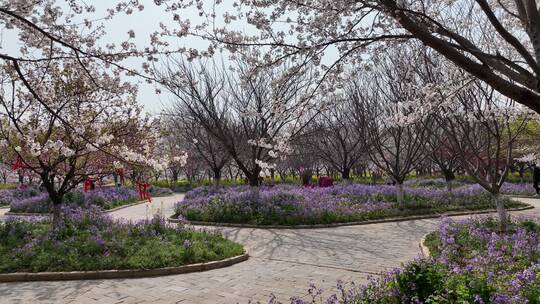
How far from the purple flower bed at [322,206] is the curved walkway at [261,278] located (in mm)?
2967

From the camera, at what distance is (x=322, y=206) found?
1544cm

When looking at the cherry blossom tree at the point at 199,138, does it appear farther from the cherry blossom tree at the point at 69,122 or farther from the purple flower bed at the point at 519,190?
the purple flower bed at the point at 519,190

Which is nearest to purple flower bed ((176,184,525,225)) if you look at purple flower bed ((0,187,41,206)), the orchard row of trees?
the orchard row of trees

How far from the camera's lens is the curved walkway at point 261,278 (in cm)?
633

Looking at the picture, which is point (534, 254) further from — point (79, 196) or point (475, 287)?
point (79, 196)

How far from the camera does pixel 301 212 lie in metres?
14.3

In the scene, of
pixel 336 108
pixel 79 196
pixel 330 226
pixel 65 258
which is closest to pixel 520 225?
pixel 330 226

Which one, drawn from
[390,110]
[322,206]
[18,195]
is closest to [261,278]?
[322,206]

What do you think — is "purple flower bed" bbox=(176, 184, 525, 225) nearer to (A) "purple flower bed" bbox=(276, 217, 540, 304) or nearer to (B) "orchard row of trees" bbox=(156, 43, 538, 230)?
(B) "orchard row of trees" bbox=(156, 43, 538, 230)

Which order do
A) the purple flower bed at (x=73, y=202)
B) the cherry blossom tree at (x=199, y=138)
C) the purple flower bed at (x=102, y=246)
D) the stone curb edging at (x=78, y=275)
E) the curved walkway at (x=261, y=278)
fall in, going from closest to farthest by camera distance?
1. the curved walkway at (x=261, y=278)
2. the stone curb edging at (x=78, y=275)
3. the purple flower bed at (x=102, y=246)
4. the purple flower bed at (x=73, y=202)
5. the cherry blossom tree at (x=199, y=138)

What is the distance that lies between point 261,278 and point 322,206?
839 cm

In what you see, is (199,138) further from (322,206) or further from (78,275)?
(78,275)

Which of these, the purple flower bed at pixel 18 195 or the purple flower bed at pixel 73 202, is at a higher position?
the purple flower bed at pixel 18 195

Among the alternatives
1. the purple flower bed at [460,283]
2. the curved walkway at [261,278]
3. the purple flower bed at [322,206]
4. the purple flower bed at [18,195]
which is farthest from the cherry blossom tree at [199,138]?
the purple flower bed at [460,283]
